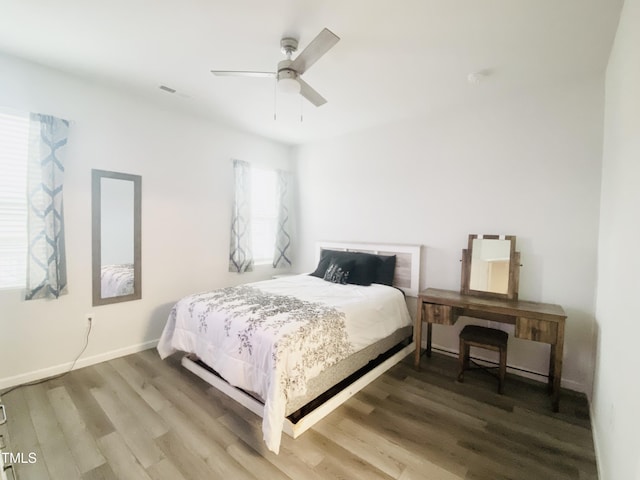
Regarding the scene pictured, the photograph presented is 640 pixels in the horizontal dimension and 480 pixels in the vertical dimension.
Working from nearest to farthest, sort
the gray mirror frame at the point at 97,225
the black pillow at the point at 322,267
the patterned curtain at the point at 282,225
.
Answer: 1. the gray mirror frame at the point at 97,225
2. the black pillow at the point at 322,267
3. the patterned curtain at the point at 282,225

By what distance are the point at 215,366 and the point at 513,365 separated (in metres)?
2.66

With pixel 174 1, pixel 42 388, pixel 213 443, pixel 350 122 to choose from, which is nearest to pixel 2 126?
pixel 174 1

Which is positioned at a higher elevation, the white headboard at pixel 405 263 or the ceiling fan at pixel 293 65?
the ceiling fan at pixel 293 65

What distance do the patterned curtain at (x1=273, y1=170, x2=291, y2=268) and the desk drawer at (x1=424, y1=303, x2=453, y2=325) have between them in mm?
2385

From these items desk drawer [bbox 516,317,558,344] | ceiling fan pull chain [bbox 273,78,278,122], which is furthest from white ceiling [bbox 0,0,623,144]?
desk drawer [bbox 516,317,558,344]

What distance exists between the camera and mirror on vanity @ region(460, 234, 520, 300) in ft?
8.61

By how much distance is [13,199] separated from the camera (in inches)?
90.4

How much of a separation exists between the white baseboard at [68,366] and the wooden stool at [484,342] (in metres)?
3.13

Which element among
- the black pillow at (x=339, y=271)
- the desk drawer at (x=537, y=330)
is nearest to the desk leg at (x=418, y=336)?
the desk drawer at (x=537, y=330)

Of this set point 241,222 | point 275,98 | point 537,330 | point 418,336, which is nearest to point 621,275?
point 537,330

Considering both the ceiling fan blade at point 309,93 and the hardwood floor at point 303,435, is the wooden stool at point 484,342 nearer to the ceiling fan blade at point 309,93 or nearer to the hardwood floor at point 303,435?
the hardwood floor at point 303,435

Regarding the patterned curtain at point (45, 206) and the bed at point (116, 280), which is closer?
the patterned curtain at point (45, 206)

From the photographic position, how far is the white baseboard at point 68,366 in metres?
2.31

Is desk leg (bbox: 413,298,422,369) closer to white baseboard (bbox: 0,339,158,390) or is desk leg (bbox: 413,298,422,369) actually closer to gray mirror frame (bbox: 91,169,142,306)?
white baseboard (bbox: 0,339,158,390)
